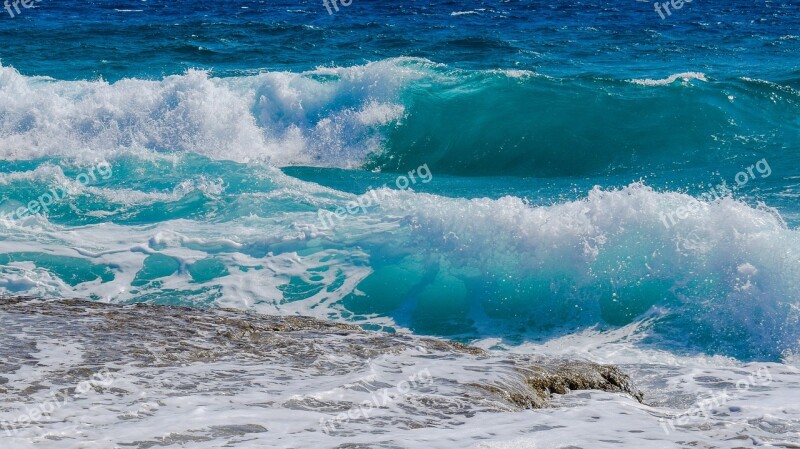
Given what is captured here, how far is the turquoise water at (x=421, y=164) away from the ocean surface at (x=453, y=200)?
1.6 inches

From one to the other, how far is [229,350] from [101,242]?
4.59 meters

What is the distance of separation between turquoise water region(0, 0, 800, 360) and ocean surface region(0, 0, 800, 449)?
39 millimetres

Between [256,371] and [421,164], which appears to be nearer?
[256,371]

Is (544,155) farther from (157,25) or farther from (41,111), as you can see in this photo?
(157,25)

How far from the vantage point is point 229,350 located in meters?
5.61

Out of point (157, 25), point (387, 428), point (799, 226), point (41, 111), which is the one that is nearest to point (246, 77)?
point (41, 111)

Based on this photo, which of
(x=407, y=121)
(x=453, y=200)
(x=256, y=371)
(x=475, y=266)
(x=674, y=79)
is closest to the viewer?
(x=256, y=371)

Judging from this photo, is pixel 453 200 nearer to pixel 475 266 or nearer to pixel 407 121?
pixel 475 266

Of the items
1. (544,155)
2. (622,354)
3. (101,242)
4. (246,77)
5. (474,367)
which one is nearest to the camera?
(474,367)

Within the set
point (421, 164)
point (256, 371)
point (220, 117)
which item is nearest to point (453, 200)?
point (421, 164)

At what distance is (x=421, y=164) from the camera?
1550 cm

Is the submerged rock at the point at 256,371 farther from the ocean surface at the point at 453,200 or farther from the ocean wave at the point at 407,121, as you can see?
the ocean wave at the point at 407,121

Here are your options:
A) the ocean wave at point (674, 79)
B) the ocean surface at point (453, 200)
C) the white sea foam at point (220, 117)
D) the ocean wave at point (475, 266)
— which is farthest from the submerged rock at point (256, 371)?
the ocean wave at point (674, 79)

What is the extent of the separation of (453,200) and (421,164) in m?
4.78
